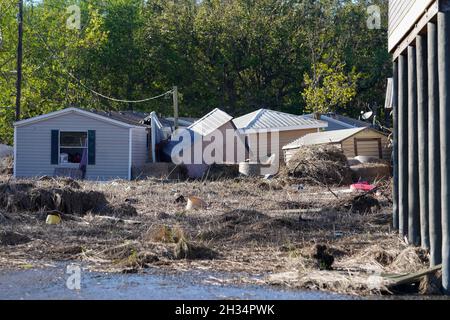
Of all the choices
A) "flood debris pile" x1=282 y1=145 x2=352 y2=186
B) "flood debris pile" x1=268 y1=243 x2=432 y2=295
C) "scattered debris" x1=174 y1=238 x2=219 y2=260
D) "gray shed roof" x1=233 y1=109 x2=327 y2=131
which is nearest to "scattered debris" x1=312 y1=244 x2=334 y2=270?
"flood debris pile" x1=268 y1=243 x2=432 y2=295

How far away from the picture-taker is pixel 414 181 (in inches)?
412

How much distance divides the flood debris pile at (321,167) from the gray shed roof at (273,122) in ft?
28.4

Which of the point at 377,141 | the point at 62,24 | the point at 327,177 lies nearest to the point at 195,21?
the point at 62,24

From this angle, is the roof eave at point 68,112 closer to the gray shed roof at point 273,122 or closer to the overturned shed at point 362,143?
the gray shed roof at point 273,122

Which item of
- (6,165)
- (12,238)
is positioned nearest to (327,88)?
(6,165)

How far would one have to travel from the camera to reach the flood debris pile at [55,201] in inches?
625

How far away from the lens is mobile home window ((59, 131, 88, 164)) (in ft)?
108

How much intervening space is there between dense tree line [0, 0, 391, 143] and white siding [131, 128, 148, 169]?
45.1ft

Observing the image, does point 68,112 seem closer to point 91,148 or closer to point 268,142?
point 91,148

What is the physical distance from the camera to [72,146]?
1300 inches

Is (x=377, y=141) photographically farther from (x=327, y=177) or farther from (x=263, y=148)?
(x=263, y=148)

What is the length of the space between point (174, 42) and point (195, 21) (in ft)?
6.22

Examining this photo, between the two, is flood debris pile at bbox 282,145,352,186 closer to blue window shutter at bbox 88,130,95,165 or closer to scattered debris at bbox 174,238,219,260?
blue window shutter at bbox 88,130,95,165

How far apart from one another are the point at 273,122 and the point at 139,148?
20.8ft
